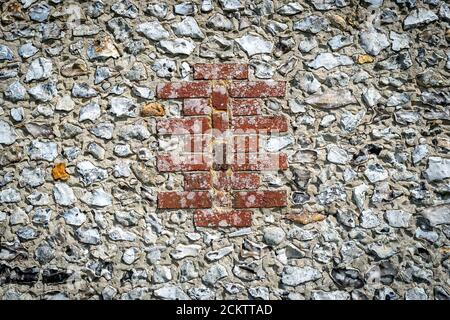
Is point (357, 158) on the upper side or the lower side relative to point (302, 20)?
lower

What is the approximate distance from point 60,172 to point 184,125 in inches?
29.9

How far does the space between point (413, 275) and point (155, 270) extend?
4.81 ft

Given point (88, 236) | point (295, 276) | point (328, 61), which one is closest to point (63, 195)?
point (88, 236)

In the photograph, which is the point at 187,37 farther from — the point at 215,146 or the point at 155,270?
the point at 155,270

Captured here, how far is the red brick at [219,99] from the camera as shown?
2434 mm

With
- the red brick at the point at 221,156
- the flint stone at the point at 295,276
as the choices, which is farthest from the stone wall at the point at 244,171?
the red brick at the point at 221,156

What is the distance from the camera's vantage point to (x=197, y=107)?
244cm

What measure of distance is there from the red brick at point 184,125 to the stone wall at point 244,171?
2 cm

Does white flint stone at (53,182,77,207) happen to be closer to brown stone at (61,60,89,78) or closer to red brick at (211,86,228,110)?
brown stone at (61,60,89,78)

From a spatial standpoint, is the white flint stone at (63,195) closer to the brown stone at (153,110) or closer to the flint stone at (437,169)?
the brown stone at (153,110)

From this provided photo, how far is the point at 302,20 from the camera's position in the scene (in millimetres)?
2471

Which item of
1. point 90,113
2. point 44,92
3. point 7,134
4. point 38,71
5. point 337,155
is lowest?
point 337,155

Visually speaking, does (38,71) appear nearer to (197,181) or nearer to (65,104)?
(65,104)
